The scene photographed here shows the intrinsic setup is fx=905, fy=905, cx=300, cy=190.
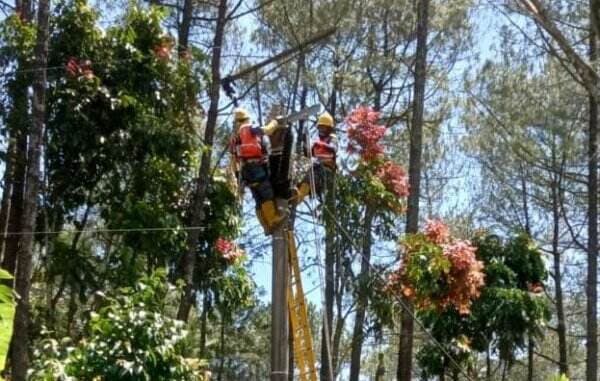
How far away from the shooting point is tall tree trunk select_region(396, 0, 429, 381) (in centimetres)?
1048

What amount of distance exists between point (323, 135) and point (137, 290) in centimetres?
176

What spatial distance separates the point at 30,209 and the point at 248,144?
2.35 meters

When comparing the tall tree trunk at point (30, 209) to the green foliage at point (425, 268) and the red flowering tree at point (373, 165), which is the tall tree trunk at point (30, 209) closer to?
the red flowering tree at point (373, 165)

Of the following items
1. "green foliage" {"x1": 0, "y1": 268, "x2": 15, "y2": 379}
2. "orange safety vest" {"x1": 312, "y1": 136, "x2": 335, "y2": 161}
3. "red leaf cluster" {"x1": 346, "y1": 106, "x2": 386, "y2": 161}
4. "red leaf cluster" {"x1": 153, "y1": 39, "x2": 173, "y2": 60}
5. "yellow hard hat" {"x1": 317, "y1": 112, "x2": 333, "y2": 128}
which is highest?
"red leaf cluster" {"x1": 153, "y1": 39, "x2": 173, "y2": 60}

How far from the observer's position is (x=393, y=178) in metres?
10.5

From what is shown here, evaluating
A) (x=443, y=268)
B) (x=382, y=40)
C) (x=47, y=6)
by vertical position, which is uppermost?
(x=382, y=40)

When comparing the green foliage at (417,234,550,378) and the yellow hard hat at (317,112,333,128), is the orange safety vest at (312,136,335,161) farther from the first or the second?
the green foliage at (417,234,550,378)

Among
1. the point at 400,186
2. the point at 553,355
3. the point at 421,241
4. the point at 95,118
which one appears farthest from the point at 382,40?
the point at 553,355

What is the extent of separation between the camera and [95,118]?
8.64m

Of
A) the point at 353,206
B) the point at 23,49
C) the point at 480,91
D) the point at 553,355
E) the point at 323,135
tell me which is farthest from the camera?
the point at 553,355

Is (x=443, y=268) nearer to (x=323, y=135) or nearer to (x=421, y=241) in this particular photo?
(x=421, y=241)

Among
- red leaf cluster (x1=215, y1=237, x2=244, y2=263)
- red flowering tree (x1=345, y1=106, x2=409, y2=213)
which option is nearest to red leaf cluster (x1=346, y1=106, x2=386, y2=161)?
red flowering tree (x1=345, y1=106, x2=409, y2=213)

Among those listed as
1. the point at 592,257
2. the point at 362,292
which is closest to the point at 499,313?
the point at 592,257

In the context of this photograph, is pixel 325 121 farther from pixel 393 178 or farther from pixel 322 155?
pixel 393 178
